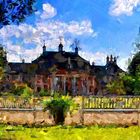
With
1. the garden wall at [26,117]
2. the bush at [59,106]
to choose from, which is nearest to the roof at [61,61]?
the garden wall at [26,117]

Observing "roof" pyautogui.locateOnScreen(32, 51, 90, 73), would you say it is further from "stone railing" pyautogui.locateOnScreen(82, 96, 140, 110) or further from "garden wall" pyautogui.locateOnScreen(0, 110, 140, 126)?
→ "stone railing" pyautogui.locateOnScreen(82, 96, 140, 110)

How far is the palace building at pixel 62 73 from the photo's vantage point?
300ft

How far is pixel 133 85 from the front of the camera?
50.8 metres

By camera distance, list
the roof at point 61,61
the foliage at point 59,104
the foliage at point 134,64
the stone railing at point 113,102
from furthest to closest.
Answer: the roof at point 61,61 → the foliage at point 134,64 → the stone railing at point 113,102 → the foliage at point 59,104

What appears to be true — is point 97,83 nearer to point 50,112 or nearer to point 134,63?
point 134,63

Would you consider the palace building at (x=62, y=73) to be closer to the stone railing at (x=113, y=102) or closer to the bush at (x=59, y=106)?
the stone railing at (x=113, y=102)

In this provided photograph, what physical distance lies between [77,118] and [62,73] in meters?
65.2

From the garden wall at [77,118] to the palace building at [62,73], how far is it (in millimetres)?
59642

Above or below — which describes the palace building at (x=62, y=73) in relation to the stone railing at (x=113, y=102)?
above

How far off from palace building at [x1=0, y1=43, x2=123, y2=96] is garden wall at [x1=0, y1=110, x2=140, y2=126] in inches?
2348

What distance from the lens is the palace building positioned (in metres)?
91.3

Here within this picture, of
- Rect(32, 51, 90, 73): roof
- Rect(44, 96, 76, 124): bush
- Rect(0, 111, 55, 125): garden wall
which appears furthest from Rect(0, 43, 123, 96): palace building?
Rect(44, 96, 76, 124): bush

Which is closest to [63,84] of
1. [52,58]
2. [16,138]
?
[52,58]

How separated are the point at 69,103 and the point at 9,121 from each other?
4.65 m
